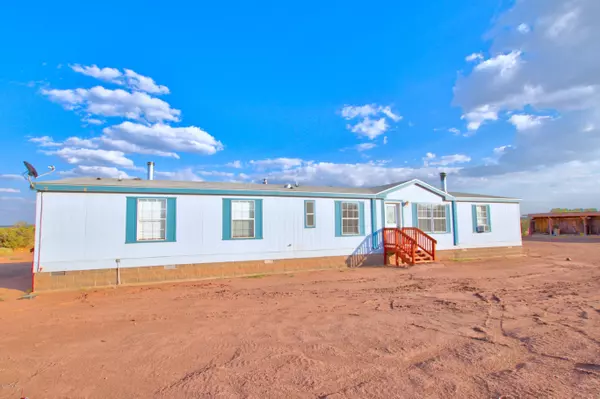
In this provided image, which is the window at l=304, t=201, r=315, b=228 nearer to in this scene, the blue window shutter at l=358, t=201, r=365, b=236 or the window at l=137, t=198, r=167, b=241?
the blue window shutter at l=358, t=201, r=365, b=236

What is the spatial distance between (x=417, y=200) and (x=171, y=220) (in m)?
10.6

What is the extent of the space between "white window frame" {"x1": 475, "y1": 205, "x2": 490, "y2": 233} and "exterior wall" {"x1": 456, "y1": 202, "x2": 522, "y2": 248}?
21cm

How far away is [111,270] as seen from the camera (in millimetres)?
9789

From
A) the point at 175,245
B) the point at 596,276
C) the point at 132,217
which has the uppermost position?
the point at 132,217

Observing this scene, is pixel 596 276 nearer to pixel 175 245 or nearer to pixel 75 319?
pixel 175 245

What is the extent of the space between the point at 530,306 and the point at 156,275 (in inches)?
390

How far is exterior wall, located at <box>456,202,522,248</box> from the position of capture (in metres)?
16.0

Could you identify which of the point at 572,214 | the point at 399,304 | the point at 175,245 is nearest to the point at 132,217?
the point at 175,245

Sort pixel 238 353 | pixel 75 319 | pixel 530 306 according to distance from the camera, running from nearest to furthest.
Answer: pixel 238 353 < pixel 75 319 < pixel 530 306

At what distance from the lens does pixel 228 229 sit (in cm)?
1134

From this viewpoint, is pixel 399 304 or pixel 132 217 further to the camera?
pixel 132 217

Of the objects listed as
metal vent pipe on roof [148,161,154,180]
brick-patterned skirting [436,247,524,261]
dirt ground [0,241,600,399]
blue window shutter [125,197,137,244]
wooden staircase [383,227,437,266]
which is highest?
metal vent pipe on roof [148,161,154,180]

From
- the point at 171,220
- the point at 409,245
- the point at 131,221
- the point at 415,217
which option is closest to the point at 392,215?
the point at 415,217

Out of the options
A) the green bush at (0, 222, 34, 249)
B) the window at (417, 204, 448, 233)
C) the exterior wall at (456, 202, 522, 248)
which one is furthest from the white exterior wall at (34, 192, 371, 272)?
the green bush at (0, 222, 34, 249)
